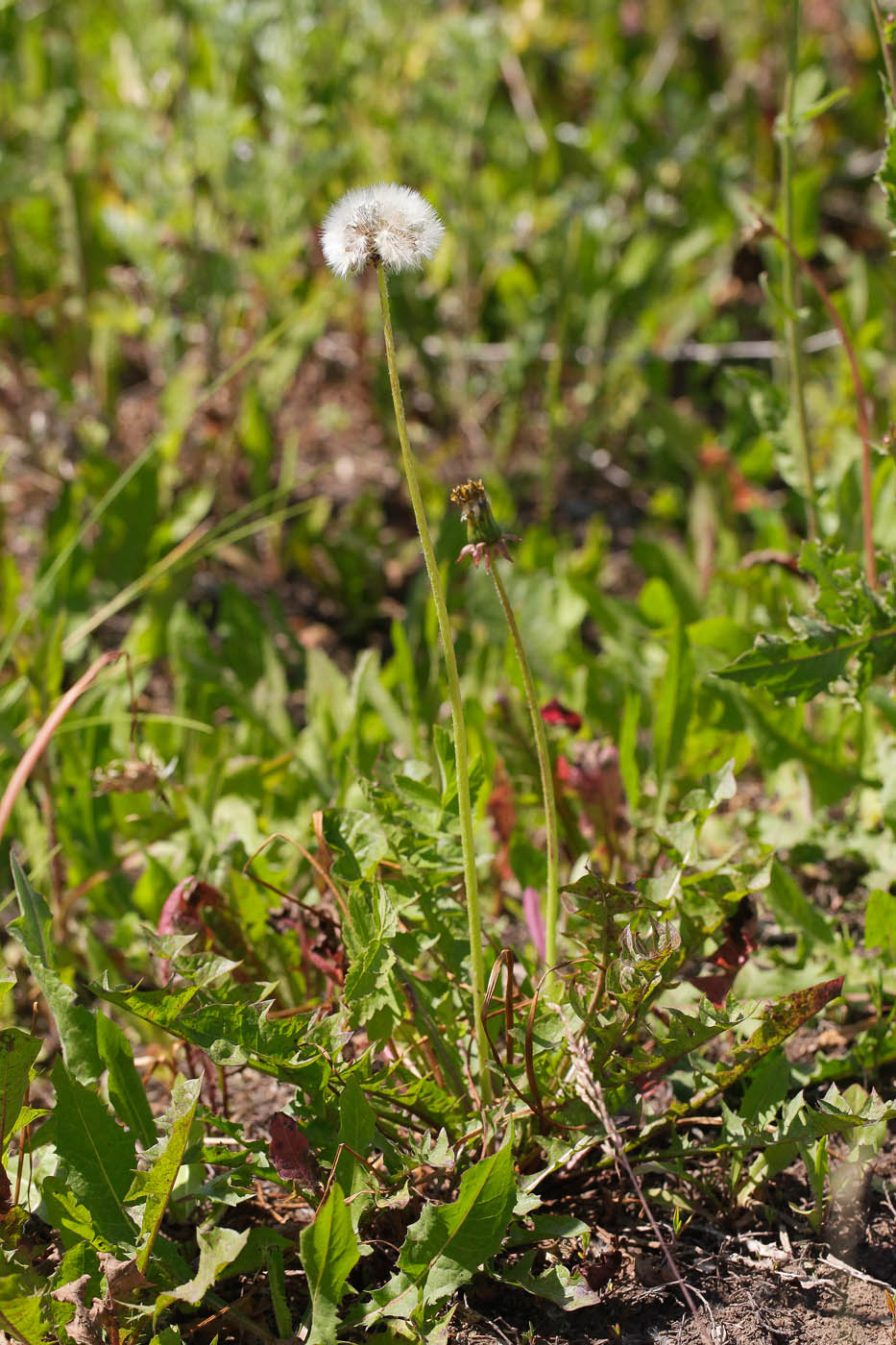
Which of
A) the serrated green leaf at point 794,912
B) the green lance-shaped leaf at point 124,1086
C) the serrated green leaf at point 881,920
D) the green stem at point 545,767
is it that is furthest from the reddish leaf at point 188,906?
the serrated green leaf at point 881,920

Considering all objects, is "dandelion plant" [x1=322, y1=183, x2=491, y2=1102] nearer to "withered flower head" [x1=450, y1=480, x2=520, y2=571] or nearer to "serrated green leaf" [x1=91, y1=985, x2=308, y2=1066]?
"withered flower head" [x1=450, y1=480, x2=520, y2=571]

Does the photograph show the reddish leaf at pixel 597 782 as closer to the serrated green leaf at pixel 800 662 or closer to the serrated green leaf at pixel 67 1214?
the serrated green leaf at pixel 800 662

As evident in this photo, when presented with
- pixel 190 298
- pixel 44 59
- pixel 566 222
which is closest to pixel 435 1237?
pixel 190 298

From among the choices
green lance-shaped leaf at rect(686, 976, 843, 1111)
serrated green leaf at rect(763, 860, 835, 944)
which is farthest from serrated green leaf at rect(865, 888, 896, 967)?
green lance-shaped leaf at rect(686, 976, 843, 1111)

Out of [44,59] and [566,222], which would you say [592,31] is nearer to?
[566,222]

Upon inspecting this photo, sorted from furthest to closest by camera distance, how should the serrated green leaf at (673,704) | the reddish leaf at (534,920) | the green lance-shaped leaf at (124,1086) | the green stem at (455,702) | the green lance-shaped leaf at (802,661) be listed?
the serrated green leaf at (673,704) → the reddish leaf at (534,920) → the green lance-shaped leaf at (802,661) → the green lance-shaped leaf at (124,1086) → the green stem at (455,702)
